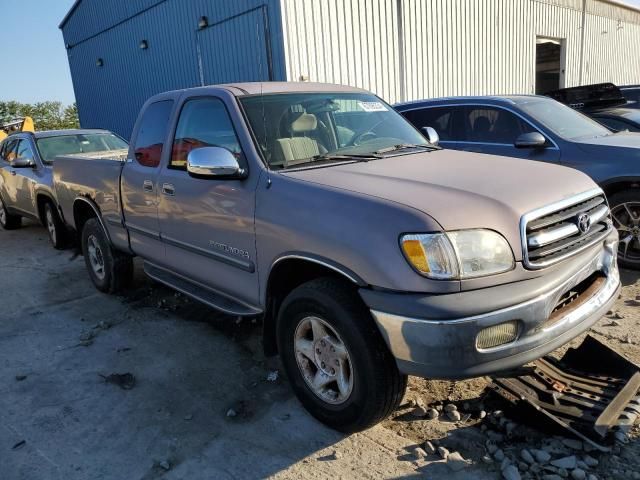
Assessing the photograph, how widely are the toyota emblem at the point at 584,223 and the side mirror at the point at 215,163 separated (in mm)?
1927

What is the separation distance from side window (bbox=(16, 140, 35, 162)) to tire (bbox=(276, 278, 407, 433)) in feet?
21.2

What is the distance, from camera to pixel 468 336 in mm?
2205

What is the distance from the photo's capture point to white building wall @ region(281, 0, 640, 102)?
34.9 ft

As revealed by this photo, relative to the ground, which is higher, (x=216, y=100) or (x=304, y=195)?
(x=216, y=100)

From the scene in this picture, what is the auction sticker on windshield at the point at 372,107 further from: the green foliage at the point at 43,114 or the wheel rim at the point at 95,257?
the green foliage at the point at 43,114

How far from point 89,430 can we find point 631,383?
3.10 m

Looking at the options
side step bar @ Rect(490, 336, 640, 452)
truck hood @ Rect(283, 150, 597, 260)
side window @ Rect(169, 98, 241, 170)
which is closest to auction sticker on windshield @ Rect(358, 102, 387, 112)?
truck hood @ Rect(283, 150, 597, 260)

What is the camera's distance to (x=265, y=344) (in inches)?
125

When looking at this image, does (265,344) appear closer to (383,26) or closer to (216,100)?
(216,100)

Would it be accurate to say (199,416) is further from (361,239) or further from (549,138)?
(549,138)

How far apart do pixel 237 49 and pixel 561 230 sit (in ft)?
33.9

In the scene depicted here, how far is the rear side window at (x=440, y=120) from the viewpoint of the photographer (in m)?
6.22

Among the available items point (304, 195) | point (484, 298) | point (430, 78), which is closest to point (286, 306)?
point (304, 195)

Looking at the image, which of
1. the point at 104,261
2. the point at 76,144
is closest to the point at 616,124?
the point at 104,261
